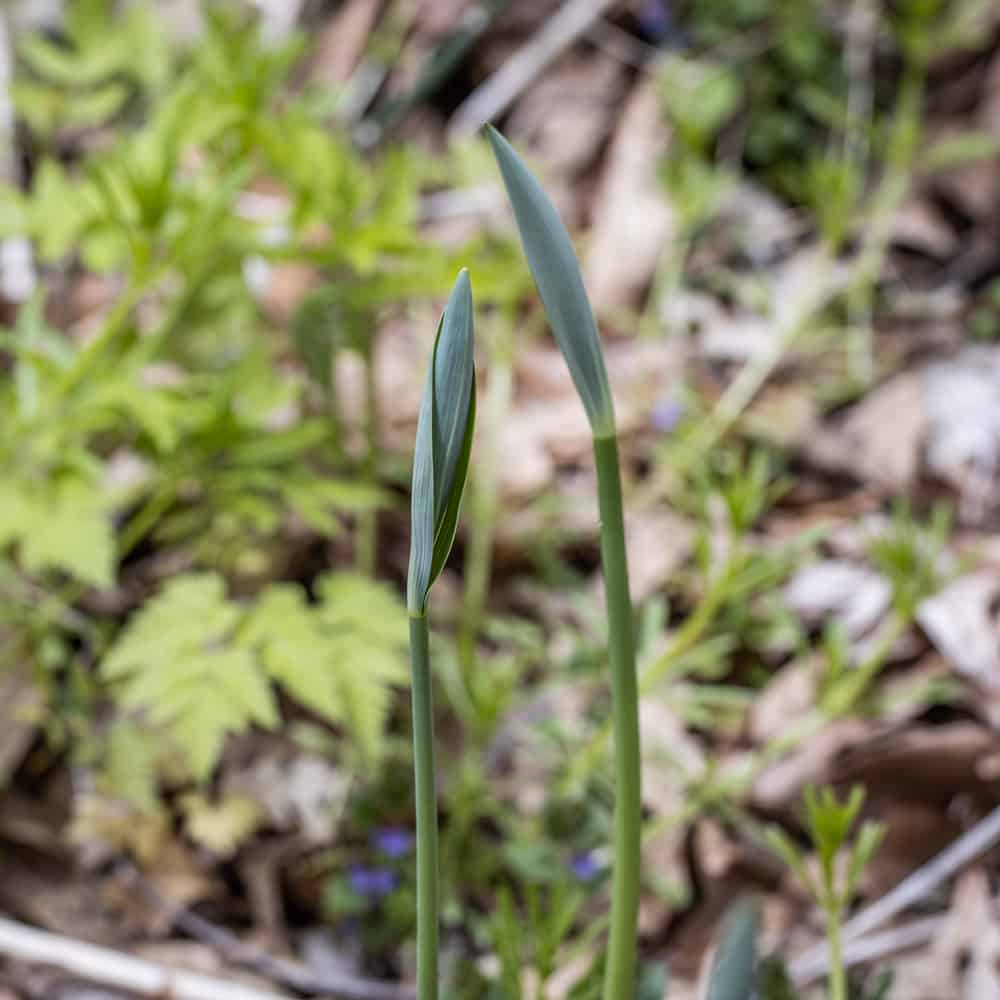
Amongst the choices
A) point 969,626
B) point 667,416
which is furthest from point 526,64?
point 969,626

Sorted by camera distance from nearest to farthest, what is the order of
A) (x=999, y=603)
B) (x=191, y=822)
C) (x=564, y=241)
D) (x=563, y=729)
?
(x=564, y=241)
(x=563, y=729)
(x=191, y=822)
(x=999, y=603)

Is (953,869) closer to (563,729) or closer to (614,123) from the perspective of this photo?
(563,729)

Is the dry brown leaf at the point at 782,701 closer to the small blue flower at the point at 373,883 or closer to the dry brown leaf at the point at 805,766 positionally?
the dry brown leaf at the point at 805,766

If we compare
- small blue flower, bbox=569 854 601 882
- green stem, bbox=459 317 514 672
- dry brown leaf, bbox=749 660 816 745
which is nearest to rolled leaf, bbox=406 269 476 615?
small blue flower, bbox=569 854 601 882

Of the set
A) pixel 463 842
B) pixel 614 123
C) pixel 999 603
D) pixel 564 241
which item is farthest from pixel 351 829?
pixel 614 123

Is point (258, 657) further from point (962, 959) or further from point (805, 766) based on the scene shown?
point (962, 959)

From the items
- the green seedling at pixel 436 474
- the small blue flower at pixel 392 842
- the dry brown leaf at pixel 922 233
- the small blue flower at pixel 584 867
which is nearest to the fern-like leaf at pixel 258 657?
the small blue flower at pixel 392 842
